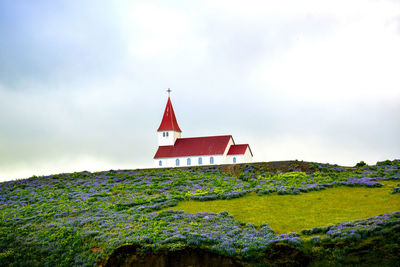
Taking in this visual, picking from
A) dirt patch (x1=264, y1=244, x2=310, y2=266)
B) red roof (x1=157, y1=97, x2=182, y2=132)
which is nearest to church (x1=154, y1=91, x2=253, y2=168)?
red roof (x1=157, y1=97, x2=182, y2=132)

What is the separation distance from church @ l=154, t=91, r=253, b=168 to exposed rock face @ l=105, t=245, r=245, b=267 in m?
43.9

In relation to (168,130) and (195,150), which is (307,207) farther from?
(168,130)

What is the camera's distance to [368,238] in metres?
21.9

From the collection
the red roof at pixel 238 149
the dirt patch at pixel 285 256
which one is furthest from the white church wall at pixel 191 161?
the dirt patch at pixel 285 256

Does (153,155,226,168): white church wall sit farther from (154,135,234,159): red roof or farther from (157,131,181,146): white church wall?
(157,131,181,146): white church wall

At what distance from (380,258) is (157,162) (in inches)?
2040

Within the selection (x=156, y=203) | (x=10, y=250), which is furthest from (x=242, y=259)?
(x=10, y=250)

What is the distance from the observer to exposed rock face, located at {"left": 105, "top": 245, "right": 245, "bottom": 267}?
72.6ft

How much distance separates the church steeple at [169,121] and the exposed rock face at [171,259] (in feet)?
163

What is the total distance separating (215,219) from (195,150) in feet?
133

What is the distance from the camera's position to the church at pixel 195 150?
6750 cm

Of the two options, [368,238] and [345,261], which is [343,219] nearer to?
[368,238]

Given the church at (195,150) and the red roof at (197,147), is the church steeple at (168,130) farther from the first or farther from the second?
the red roof at (197,147)

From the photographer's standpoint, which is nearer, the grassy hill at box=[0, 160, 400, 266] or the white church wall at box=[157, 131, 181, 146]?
the grassy hill at box=[0, 160, 400, 266]
